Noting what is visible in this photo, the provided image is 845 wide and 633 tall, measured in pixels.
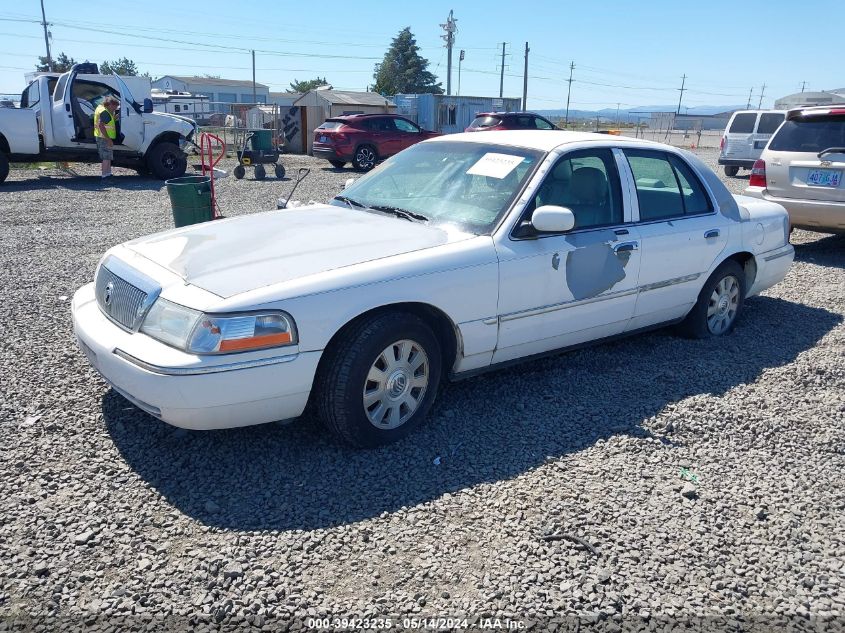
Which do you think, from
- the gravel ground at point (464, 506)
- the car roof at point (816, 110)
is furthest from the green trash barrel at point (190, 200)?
the car roof at point (816, 110)

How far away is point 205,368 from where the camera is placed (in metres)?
3.02

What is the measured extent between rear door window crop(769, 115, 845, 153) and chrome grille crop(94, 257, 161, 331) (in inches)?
311

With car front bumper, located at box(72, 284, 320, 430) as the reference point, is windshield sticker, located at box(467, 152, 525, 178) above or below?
above

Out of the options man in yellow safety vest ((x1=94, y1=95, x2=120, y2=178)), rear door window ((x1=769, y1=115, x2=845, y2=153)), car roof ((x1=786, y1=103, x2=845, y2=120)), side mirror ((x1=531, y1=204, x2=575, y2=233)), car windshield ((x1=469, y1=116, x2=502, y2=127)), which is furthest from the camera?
car windshield ((x1=469, y1=116, x2=502, y2=127))

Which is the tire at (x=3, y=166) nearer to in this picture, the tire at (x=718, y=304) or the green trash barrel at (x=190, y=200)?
the green trash barrel at (x=190, y=200)

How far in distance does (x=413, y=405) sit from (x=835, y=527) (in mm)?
2083

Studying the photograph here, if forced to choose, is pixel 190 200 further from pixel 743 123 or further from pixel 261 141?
pixel 743 123

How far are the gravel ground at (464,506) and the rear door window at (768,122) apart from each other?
1641cm

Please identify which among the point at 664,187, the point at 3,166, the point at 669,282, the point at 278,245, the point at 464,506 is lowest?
the point at 464,506

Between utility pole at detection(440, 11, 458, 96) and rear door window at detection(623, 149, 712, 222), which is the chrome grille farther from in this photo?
utility pole at detection(440, 11, 458, 96)

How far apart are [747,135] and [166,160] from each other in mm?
15447

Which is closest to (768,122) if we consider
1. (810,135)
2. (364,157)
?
(364,157)

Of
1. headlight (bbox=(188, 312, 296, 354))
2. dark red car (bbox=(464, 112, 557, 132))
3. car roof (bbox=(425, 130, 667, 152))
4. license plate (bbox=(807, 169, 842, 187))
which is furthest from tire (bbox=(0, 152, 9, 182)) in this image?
license plate (bbox=(807, 169, 842, 187))

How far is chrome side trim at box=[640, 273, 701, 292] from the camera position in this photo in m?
4.66
